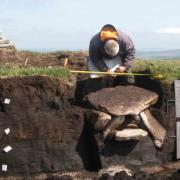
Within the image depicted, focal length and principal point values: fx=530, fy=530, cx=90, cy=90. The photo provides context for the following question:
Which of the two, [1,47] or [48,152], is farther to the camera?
[1,47]

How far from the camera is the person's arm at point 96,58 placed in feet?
26.3

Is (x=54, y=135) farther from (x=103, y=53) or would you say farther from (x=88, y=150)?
(x=103, y=53)

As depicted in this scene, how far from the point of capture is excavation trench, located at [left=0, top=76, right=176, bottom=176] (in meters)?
7.64

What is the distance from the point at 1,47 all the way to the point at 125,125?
6.46 meters

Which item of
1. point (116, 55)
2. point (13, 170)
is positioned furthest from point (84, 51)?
point (13, 170)

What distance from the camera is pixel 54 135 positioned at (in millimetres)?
7789

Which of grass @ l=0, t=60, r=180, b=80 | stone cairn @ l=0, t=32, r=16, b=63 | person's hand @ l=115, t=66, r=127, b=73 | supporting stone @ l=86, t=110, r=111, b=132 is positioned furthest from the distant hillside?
supporting stone @ l=86, t=110, r=111, b=132

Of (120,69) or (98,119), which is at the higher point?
(120,69)

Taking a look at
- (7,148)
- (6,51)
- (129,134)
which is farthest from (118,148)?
(6,51)

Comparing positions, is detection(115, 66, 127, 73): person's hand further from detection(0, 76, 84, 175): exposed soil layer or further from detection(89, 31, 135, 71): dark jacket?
detection(0, 76, 84, 175): exposed soil layer

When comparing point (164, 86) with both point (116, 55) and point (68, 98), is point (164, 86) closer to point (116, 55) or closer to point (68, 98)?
point (116, 55)

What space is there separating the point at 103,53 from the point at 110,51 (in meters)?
0.13

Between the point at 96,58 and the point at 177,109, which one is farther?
the point at 177,109

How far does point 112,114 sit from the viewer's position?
25.6ft
